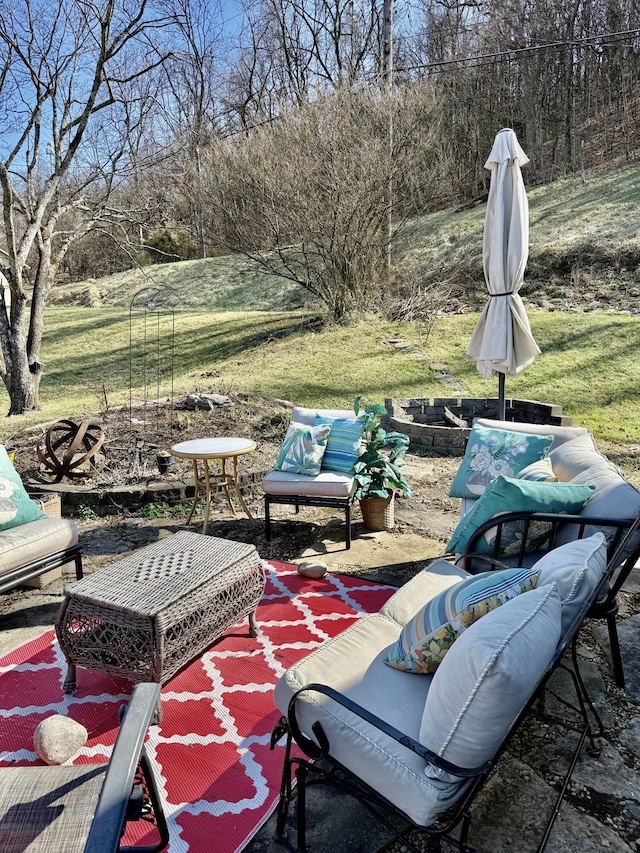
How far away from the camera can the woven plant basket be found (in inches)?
176

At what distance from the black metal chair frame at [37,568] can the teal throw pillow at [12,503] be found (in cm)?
32

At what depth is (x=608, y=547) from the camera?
259 centimetres

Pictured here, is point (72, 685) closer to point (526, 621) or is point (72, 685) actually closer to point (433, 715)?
point (433, 715)

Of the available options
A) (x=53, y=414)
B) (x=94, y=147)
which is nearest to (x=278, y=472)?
(x=53, y=414)

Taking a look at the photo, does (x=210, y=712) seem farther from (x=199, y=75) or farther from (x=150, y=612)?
(x=199, y=75)

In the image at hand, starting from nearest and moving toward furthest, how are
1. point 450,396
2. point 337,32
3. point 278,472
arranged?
point 278,472
point 450,396
point 337,32

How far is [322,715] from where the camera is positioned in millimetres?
1767

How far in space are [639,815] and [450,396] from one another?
6532mm

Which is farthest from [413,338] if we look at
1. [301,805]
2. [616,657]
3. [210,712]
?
[301,805]

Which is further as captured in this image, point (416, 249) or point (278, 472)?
point (416, 249)

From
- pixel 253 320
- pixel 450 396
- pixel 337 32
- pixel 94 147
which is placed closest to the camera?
pixel 450 396

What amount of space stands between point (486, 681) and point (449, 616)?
1.60ft

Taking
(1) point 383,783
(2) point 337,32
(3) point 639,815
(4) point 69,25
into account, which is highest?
(2) point 337,32

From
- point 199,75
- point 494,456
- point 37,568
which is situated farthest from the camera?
point 199,75
